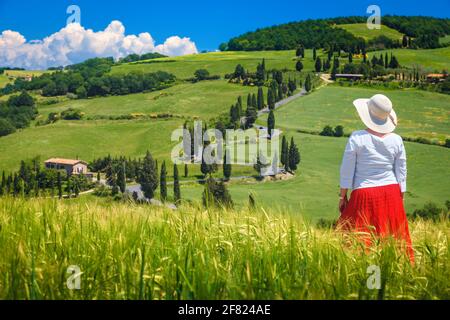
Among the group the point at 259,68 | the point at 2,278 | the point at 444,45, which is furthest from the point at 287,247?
the point at 444,45

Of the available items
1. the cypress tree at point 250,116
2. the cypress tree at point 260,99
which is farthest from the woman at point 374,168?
the cypress tree at point 260,99

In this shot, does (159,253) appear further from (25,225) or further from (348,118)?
(348,118)

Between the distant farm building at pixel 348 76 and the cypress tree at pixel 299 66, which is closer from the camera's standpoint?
the distant farm building at pixel 348 76

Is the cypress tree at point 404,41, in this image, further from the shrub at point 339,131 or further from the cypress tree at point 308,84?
the shrub at point 339,131

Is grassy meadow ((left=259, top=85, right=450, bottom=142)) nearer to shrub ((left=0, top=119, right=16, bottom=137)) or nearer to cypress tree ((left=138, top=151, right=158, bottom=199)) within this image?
cypress tree ((left=138, top=151, right=158, bottom=199))

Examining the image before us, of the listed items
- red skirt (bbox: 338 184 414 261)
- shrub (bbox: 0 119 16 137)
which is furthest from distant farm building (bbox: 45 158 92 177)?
red skirt (bbox: 338 184 414 261)

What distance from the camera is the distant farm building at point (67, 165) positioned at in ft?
265

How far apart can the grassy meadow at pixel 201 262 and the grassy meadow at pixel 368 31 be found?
145 metres

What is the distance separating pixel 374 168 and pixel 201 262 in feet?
12.0

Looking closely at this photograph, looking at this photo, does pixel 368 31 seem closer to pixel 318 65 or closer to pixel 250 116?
pixel 318 65

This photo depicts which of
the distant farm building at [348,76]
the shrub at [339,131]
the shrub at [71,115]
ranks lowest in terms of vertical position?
the shrub at [339,131]

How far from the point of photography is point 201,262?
3740 mm
